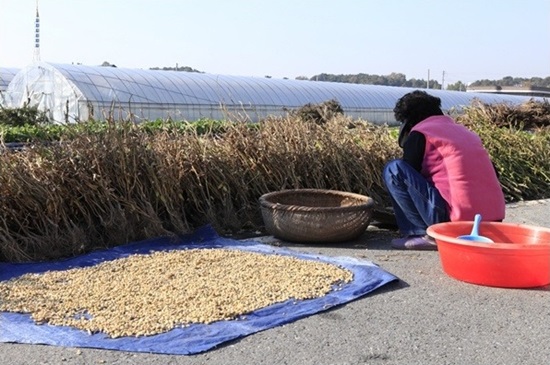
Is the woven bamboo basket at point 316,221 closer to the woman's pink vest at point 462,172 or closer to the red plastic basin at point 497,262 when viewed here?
the woman's pink vest at point 462,172

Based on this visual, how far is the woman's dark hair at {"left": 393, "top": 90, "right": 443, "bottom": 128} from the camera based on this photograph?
5.06m

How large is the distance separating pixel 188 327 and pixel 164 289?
61 centimetres

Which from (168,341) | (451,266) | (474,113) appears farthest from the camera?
(474,113)

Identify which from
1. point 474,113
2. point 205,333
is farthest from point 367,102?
point 205,333

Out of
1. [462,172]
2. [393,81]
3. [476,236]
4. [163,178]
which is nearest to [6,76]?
[163,178]

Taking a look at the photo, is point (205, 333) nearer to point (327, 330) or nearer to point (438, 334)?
point (327, 330)

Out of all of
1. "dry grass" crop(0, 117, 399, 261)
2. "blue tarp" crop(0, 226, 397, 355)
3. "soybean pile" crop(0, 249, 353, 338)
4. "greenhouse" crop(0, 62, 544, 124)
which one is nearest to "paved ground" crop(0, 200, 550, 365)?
"blue tarp" crop(0, 226, 397, 355)

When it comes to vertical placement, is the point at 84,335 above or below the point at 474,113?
below

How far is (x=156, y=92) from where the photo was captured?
60.5 feet

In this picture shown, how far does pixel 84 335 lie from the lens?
10.0 ft

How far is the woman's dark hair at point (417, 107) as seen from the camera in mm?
5062

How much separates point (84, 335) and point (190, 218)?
8.83 ft

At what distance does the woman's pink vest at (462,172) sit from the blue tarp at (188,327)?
3.04 ft

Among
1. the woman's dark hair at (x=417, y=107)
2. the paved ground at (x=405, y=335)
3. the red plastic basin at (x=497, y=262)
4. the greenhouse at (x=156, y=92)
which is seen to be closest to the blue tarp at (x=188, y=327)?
the paved ground at (x=405, y=335)
